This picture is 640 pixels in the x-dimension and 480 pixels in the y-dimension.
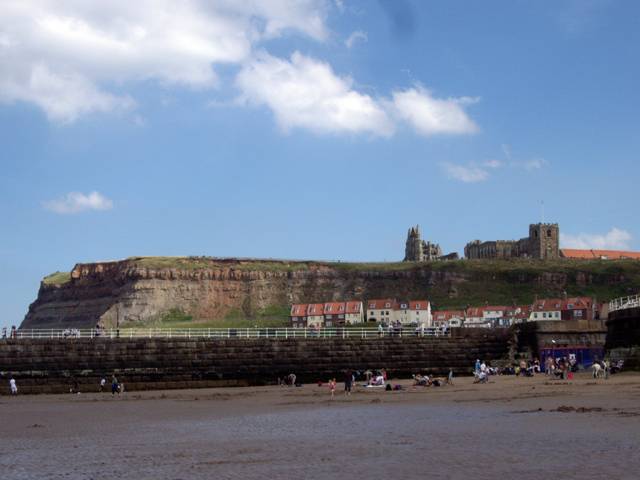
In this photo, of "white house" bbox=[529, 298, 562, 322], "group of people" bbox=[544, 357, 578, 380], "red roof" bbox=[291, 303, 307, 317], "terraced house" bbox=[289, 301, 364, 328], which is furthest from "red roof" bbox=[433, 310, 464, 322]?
"group of people" bbox=[544, 357, 578, 380]

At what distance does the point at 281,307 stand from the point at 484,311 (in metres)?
50.4

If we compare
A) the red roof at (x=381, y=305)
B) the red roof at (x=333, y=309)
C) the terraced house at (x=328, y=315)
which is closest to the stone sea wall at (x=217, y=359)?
the terraced house at (x=328, y=315)

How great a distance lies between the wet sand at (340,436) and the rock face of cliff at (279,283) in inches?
4705

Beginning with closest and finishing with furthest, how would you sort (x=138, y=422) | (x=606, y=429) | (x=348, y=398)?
(x=606, y=429) < (x=138, y=422) < (x=348, y=398)

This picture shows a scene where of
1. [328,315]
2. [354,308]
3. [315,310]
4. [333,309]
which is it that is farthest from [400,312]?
[315,310]

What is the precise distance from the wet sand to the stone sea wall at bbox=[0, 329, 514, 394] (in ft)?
26.6

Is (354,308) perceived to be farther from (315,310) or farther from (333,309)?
(315,310)

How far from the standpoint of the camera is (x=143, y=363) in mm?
44906

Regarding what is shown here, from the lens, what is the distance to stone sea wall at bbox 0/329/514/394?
4309 centimetres

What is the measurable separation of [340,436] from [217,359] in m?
27.1

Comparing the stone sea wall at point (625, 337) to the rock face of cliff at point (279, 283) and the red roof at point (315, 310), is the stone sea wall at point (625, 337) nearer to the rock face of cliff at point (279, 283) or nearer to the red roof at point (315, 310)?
the red roof at point (315, 310)

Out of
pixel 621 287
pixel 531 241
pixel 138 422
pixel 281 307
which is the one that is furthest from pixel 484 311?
pixel 138 422

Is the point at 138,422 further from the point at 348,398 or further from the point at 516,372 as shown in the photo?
the point at 516,372

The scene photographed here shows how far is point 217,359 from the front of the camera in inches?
1829
